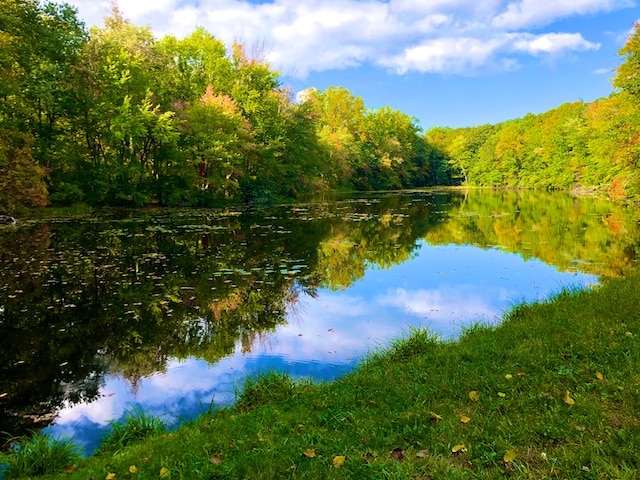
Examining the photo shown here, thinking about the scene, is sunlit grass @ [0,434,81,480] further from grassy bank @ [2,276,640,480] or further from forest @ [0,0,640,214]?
forest @ [0,0,640,214]

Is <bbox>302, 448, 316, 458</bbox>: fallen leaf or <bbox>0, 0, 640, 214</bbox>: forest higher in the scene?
<bbox>0, 0, 640, 214</bbox>: forest

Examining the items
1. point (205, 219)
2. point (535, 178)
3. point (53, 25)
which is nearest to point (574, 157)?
point (535, 178)

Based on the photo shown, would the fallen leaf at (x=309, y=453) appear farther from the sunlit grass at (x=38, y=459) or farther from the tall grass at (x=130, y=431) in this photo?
the sunlit grass at (x=38, y=459)

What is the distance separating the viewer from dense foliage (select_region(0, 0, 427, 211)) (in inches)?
1000

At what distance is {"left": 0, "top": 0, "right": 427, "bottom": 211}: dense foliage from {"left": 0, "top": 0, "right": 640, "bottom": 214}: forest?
91mm

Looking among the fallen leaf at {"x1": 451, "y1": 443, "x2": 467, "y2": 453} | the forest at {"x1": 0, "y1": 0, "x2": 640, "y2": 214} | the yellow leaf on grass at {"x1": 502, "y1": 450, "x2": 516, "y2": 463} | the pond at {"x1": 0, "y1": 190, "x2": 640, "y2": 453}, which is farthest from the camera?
the forest at {"x1": 0, "y1": 0, "x2": 640, "y2": 214}

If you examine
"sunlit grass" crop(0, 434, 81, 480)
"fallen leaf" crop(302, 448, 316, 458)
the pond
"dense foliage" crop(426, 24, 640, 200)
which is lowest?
the pond

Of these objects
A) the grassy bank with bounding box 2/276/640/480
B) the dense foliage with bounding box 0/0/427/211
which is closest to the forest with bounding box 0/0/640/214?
the dense foliage with bounding box 0/0/427/211

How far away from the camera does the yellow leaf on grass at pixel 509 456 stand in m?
3.22

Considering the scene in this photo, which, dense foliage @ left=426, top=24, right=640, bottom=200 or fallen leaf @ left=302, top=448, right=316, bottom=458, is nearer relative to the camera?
fallen leaf @ left=302, top=448, right=316, bottom=458

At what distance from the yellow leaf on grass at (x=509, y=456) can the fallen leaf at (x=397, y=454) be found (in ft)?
2.49

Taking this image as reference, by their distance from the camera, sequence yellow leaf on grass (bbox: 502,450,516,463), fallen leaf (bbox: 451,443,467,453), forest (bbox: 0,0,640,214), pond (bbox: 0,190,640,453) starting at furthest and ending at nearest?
forest (bbox: 0,0,640,214)
pond (bbox: 0,190,640,453)
fallen leaf (bbox: 451,443,467,453)
yellow leaf on grass (bbox: 502,450,516,463)

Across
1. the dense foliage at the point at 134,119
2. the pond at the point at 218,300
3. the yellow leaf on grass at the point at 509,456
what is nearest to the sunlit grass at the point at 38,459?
the pond at the point at 218,300

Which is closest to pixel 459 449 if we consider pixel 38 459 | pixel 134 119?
pixel 38 459
